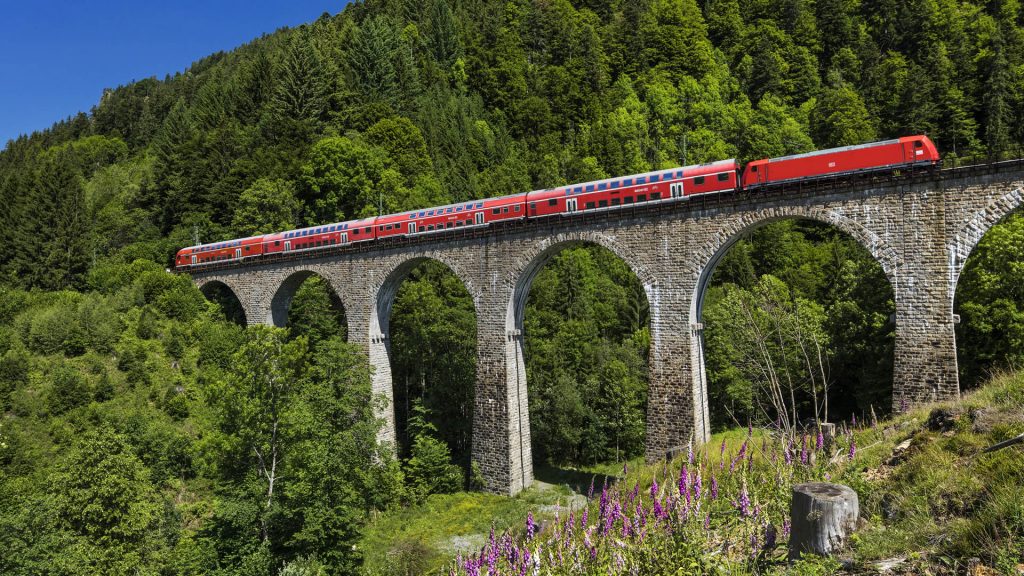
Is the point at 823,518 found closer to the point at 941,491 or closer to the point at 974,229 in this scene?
the point at 941,491

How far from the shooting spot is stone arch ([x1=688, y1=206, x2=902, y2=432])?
19297mm

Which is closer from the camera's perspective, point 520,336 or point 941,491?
point 941,491

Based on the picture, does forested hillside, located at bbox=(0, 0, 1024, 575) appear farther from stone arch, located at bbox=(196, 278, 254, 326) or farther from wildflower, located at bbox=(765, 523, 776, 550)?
wildflower, located at bbox=(765, 523, 776, 550)

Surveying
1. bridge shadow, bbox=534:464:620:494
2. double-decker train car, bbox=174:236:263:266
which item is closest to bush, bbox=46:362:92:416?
double-decker train car, bbox=174:236:263:266

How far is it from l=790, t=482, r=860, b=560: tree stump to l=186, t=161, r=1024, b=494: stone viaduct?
16074 millimetres

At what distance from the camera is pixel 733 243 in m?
22.5

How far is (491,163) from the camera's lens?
208 feet

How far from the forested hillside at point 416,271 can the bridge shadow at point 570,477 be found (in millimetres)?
2502

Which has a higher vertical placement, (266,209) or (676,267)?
(266,209)

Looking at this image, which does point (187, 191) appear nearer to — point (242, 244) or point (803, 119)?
point (242, 244)

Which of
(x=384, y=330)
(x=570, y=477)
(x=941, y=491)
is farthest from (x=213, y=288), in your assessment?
(x=941, y=491)

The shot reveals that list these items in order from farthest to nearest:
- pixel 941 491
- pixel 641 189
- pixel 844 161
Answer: pixel 641 189 → pixel 844 161 → pixel 941 491

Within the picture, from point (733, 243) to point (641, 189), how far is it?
161 inches

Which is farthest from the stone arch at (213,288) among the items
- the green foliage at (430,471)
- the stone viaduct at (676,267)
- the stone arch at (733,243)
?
Answer: the stone arch at (733,243)
